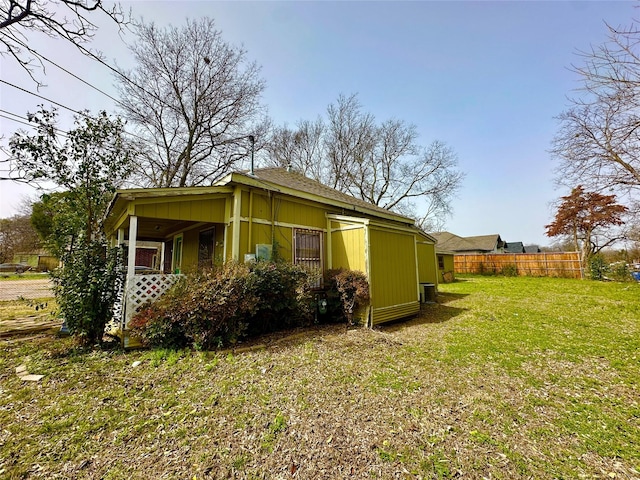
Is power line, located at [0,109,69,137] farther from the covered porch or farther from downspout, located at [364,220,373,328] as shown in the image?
downspout, located at [364,220,373,328]

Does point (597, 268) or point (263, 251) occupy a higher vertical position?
point (263, 251)

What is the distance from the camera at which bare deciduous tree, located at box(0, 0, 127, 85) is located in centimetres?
385

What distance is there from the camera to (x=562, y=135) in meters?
6.81

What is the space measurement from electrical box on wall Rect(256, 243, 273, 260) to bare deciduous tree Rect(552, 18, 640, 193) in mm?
6419

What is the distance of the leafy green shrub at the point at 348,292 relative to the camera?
248 inches

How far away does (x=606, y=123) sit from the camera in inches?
213

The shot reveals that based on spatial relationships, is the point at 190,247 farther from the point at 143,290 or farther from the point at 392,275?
the point at 392,275

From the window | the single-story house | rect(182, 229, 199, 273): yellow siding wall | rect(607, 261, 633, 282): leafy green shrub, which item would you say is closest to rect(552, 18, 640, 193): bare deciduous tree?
the window

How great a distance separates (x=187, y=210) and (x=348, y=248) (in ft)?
13.0


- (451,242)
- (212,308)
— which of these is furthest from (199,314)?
(451,242)

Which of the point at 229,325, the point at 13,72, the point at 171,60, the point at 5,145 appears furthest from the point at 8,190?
the point at 171,60

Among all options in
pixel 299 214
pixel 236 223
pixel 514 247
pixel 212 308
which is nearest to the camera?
pixel 212 308

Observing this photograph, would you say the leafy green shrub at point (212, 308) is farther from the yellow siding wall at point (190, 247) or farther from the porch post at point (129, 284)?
the yellow siding wall at point (190, 247)

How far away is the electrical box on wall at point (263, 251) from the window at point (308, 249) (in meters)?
0.85
